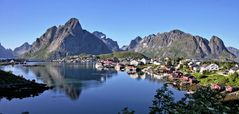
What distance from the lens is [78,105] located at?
75.4m

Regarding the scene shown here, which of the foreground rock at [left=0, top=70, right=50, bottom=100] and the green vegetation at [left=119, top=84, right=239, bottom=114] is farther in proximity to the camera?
the foreground rock at [left=0, top=70, right=50, bottom=100]

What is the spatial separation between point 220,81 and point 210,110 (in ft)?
292

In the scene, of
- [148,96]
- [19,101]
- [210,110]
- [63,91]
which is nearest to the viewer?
[210,110]

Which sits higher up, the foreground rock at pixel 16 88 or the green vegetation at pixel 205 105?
the green vegetation at pixel 205 105

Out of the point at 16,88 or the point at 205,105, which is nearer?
the point at 205,105

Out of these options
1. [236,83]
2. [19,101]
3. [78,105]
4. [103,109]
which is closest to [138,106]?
[103,109]

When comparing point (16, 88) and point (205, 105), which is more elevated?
point (205, 105)

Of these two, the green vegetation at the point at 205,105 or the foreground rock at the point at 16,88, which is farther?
the foreground rock at the point at 16,88

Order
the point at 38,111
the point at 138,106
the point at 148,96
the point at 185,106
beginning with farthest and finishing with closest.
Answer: the point at 148,96
the point at 138,106
the point at 38,111
the point at 185,106

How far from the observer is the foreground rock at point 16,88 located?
292 ft

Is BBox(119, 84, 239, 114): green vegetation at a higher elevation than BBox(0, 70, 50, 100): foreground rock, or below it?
higher

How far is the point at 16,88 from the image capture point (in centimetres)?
9788

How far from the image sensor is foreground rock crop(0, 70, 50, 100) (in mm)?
89000

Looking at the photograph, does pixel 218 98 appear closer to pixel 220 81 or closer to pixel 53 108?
pixel 53 108
